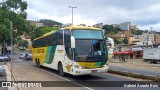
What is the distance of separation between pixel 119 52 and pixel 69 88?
229ft

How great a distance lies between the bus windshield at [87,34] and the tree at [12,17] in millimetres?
35884

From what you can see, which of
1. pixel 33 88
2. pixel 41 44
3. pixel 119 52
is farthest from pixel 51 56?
pixel 119 52

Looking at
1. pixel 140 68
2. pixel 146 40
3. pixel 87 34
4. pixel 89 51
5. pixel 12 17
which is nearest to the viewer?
pixel 89 51

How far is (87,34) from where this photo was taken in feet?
61.0

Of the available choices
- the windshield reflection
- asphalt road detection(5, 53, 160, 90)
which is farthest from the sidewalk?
the windshield reflection

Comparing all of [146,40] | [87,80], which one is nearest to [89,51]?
[87,80]

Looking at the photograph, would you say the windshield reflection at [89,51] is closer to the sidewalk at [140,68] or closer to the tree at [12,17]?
the sidewalk at [140,68]

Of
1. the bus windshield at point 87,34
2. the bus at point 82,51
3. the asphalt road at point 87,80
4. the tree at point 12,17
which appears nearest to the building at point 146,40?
the tree at point 12,17

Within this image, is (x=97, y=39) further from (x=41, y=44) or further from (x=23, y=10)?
(x=23, y=10)

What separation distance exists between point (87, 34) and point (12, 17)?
3945cm

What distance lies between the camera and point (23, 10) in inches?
2301

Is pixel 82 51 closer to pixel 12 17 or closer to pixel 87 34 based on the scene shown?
pixel 87 34

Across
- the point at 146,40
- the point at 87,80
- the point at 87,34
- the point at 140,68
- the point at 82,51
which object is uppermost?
the point at 87,34

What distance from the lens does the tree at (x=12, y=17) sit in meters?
53.1
